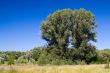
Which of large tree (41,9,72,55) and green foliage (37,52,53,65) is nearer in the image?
green foliage (37,52,53,65)

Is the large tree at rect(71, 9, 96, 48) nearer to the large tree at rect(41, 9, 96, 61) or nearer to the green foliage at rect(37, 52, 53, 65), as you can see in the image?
the large tree at rect(41, 9, 96, 61)

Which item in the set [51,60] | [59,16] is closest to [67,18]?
[59,16]

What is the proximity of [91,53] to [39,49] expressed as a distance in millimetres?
9436

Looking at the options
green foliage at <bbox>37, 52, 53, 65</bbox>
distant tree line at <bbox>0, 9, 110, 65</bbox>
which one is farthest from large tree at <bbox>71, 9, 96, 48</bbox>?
green foliage at <bbox>37, 52, 53, 65</bbox>

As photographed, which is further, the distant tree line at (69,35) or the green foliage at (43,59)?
the distant tree line at (69,35)

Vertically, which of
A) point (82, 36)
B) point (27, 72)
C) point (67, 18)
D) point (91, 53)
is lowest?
point (27, 72)

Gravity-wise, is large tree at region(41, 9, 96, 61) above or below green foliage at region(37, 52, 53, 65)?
above

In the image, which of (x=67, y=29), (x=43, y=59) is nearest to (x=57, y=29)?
(x=67, y=29)

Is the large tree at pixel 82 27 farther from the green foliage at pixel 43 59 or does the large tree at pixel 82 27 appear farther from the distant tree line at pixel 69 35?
the green foliage at pixel 43 59

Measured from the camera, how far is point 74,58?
45.8 metres

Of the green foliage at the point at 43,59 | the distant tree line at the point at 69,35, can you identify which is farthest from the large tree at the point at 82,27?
the green foliage at the point at 43,59

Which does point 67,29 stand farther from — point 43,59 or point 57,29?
point 43,59

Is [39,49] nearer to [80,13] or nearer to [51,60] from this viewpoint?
[51,60]

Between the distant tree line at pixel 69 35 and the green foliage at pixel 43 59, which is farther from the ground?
the distant tree line at pixel 69 35
